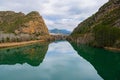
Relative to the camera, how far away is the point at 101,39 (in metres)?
136

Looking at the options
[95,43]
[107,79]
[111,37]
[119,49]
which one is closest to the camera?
[107,79]

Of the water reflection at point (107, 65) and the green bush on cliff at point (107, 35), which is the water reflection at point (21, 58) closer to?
the water reflection at point (107, 65)

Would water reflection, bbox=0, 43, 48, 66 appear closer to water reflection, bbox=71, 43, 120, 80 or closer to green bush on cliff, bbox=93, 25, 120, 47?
water reflection, bbox=71, 43, 120, 80

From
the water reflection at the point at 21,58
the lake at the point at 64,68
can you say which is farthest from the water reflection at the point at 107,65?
the water reflection at the point at 21,58

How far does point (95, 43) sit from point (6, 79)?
9878 cm

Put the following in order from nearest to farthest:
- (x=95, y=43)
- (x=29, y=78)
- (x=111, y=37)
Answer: (x=29, y=78), (x=111, y=37), (x=95, y=43)

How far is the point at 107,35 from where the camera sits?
131125 mm

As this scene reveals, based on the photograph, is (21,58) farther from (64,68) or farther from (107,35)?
(107,35)

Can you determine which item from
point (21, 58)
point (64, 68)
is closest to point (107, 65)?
point (64, 68)

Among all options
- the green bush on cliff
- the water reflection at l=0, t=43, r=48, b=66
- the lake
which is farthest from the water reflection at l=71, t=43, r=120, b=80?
the green bush on cliff

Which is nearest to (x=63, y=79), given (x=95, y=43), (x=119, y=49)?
(x=119, y=49)

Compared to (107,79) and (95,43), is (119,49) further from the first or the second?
(107,79)

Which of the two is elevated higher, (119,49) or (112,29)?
(112,29)

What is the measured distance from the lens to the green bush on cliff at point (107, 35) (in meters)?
129
